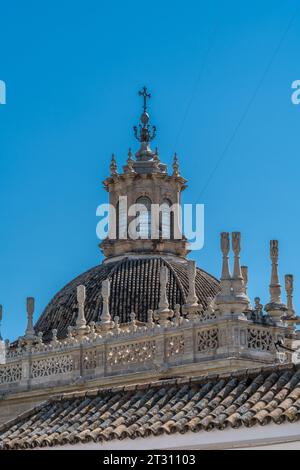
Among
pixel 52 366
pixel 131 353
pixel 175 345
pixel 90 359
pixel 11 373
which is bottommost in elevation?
pixel 175 345

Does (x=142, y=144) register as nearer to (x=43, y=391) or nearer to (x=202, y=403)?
(x=43, y=391)

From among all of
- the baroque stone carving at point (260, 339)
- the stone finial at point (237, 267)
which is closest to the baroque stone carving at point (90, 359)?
the stone finial at point (237, 267)

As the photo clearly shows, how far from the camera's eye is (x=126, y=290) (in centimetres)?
4562

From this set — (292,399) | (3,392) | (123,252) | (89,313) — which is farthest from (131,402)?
(123,252)

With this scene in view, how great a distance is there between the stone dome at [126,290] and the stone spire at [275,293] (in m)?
14.1

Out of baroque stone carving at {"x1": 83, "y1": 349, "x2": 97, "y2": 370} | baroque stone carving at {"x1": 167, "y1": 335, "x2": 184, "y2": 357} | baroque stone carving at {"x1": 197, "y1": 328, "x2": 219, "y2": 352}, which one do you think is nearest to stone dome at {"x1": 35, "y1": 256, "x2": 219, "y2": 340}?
baroque stone carving at {"x1": 83, "y1": 349, "x2": 97, "y2": 370}

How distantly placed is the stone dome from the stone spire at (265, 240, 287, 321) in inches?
556

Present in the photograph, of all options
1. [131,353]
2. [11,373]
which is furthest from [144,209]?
[131,353]

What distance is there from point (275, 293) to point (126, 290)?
16725mm

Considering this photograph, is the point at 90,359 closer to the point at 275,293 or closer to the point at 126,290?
the point at 275,293

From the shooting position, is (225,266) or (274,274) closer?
(225,266)

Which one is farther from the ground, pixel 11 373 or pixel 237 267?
pixel 237 267

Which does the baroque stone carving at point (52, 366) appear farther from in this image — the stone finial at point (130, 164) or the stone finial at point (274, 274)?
the stone finial at point (130, 164)

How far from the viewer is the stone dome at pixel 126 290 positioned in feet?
147
